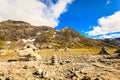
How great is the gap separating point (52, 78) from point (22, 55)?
1000 inches

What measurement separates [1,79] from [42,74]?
4539mm

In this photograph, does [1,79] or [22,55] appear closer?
[1,79]

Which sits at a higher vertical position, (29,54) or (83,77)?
(29,54)

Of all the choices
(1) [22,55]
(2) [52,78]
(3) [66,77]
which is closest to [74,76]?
(3) [66,77]

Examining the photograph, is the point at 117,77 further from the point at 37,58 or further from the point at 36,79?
the point at 37,58

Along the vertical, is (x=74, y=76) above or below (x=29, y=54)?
below

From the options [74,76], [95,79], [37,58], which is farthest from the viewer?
[37,58]

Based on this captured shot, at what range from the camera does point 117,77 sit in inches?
822

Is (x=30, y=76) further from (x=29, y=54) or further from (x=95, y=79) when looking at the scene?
(x=29, y=54)

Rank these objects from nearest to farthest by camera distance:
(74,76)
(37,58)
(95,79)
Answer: (95,79)
(74,76)
(37,58)

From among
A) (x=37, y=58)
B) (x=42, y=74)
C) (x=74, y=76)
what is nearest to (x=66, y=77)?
(x=74, y=76)

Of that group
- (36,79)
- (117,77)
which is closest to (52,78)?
(36,79)

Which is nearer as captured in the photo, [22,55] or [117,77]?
[117,77]

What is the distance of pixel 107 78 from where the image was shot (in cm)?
2044
